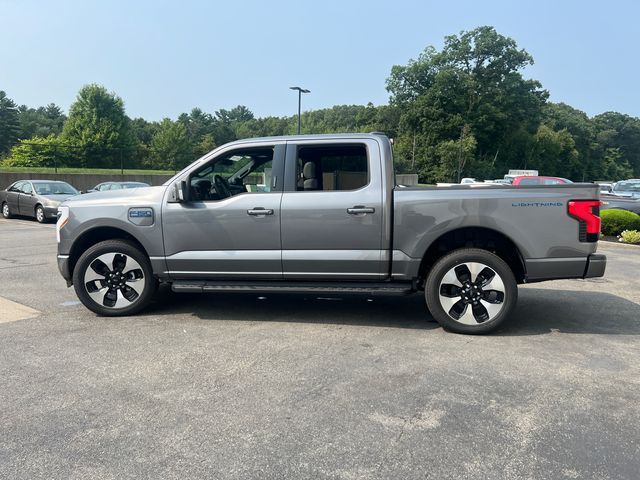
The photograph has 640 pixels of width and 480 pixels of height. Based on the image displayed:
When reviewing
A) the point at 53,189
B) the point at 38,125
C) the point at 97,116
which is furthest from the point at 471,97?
the point at 38,125

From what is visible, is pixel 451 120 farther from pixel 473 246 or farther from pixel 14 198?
pixel 473 246

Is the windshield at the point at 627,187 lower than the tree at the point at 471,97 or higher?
lower

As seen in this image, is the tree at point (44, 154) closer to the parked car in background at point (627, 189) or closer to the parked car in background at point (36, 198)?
the parked car in background at point (36, 198)

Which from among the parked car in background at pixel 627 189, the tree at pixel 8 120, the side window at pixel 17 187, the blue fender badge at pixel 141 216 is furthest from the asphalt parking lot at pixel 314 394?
the tree at pixel 8 120

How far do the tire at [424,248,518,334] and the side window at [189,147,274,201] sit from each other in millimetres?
2084

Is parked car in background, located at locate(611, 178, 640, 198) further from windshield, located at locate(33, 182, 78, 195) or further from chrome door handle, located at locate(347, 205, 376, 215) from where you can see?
windshield, located at locate(33, 182, 78, 195)

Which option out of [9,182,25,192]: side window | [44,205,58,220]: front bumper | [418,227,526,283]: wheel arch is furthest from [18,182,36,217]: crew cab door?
[418,227,526,283]: wheel arch

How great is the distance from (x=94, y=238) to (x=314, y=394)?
11.7 ft

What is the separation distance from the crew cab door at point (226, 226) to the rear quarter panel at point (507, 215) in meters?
1.36

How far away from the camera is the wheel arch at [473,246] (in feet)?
16.9

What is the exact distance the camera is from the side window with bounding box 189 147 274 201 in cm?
544

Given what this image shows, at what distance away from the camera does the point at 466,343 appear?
4.81 meters

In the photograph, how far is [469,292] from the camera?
16.4 ft

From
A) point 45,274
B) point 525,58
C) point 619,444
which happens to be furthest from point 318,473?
point 525,58
